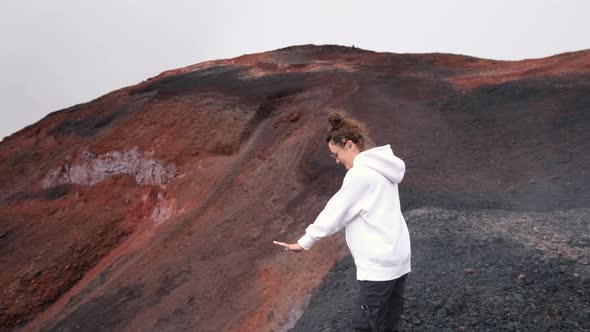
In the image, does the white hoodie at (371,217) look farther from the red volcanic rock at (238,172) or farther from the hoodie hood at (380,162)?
the red volcanic rock at (238,172)

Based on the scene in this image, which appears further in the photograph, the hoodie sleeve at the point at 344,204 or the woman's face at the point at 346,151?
the woman's face at the point at 346,151

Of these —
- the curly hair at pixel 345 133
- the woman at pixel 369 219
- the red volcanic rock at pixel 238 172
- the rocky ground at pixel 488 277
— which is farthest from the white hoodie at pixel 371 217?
the red volcanic rock at pixel 238 172

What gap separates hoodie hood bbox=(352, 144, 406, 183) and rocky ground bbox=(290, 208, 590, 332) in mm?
→ 1771

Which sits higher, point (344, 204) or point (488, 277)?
point (344, 204)

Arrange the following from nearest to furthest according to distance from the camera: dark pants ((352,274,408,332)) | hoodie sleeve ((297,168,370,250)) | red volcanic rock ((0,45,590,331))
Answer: hoodie sleeve ((297,168,370,250)) → dark pants ((352,274,408,332)) → red volcanic rock ((0,45,590,331))

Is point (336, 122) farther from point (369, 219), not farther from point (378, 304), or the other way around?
point (378, 304)

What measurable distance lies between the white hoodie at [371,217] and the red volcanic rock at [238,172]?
282cm

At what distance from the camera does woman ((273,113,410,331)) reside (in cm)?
284

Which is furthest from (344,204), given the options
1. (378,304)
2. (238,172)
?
(238,172)

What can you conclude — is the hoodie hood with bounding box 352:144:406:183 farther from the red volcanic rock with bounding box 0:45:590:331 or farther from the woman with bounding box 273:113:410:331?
the red volcanic rock with bounding box 0:45:590:331

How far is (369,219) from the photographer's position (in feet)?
9.36

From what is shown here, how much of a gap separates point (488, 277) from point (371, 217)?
2.28 metres

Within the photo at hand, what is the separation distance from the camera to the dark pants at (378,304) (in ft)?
9.70

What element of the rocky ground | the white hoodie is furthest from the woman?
the rocky ground
